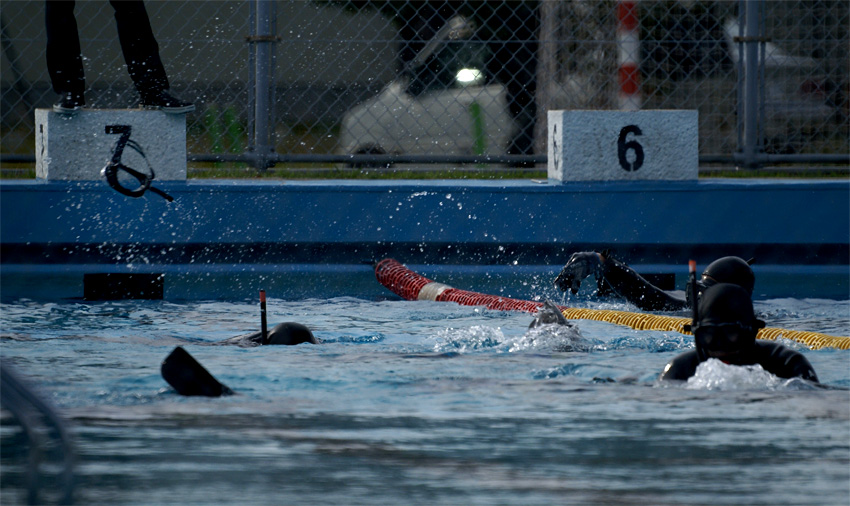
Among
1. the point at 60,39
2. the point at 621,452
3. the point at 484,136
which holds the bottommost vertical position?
the point at 621,452

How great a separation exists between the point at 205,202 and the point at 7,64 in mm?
2278

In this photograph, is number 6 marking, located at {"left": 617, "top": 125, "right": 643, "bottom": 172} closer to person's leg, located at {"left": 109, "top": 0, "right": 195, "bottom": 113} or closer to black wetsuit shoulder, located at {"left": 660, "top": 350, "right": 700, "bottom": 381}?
person's leg, located at {"left": 109, "top": 0, "right": 195, "bottom": 113}

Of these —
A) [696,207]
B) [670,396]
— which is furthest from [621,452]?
[696,207]

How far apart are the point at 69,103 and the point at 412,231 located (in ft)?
8.63

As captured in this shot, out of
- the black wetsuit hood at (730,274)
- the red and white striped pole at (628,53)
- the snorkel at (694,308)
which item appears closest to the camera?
the snorkel at (694,308)

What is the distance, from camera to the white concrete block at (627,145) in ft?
29.3

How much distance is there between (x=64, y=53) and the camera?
8938mm

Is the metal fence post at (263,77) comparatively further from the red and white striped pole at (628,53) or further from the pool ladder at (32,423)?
the pool ladder at (32,423)

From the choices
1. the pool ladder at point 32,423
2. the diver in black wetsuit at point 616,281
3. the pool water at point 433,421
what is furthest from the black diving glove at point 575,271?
the pool ladder at point 32,423

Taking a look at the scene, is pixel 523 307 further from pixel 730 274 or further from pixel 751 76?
pixel 751 76

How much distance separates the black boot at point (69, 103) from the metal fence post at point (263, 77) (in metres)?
1.29

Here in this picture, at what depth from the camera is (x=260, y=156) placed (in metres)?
9.24

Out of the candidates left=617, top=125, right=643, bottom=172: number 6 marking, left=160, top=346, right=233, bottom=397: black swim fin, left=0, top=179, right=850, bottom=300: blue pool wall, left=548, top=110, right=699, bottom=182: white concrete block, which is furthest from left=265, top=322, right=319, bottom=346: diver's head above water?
left=617, top=125, right=643, bottom=172: number 6 marking

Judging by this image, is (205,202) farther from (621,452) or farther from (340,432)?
(621,452)
